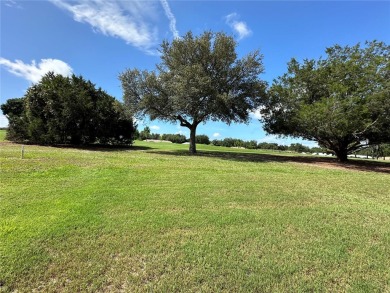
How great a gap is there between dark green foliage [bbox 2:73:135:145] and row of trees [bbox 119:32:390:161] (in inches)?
135

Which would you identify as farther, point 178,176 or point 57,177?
point 178,176

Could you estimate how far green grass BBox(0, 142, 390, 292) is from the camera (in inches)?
123

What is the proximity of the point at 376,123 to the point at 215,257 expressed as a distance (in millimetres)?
16194

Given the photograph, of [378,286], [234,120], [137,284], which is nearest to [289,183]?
[378,286]

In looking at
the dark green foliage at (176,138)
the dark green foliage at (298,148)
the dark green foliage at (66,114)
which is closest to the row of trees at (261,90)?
the dark green foliage at (66,114)

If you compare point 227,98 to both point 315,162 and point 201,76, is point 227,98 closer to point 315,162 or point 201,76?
point 201,76

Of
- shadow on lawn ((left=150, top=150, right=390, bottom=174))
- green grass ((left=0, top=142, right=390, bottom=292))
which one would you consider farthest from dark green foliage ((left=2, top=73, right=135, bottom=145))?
green grass ((left=0, top=142, right=390, bottom=292))

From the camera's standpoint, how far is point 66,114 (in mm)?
20016

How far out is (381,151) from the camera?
167ft

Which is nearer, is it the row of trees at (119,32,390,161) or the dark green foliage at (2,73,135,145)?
the row of trees at (119,32,390,161)

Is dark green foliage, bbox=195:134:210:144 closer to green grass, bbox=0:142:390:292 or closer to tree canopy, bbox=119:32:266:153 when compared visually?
tree canopy, bbox=119:32:266:153

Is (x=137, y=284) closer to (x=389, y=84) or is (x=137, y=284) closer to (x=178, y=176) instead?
(x=178, y=176)

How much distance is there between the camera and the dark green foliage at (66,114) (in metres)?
20.4

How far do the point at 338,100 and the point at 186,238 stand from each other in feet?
46.3
